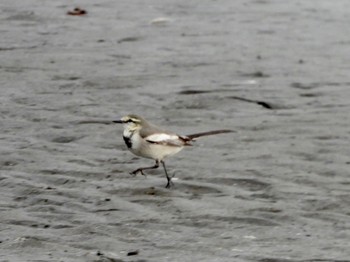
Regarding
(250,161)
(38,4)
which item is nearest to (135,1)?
(38,4)

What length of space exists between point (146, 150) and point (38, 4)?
24.5 feet

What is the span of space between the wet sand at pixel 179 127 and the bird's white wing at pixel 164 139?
32cm

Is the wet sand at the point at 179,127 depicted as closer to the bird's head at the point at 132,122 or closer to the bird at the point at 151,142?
the bird at the point at 151,142

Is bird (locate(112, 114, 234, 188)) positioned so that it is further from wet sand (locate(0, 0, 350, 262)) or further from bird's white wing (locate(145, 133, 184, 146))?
wet sand (locate(0, 0, 350, 262))

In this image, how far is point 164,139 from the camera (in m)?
9.86

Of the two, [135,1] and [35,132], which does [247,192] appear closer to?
[35,132]

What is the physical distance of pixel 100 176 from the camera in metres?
10.1

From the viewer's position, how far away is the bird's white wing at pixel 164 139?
9.80 m

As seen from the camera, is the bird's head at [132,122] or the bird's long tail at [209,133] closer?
the bird's head at [132,122]

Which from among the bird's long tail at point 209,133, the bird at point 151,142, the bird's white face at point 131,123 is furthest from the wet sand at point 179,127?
the bird's white face at point 131,123

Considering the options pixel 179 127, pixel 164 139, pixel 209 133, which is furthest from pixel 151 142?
pixel 179 127

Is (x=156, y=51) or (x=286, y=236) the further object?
(x=156, y=51)

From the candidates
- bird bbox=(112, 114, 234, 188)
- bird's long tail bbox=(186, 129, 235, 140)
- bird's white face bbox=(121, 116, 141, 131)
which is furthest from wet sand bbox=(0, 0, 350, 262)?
bird's white face bbox=(121, 116, 141, 131)

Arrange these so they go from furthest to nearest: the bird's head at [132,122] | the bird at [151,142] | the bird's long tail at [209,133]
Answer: the bird's long tail at [209,133]
the bird's head at [132,122]
the bird at [151,142]
